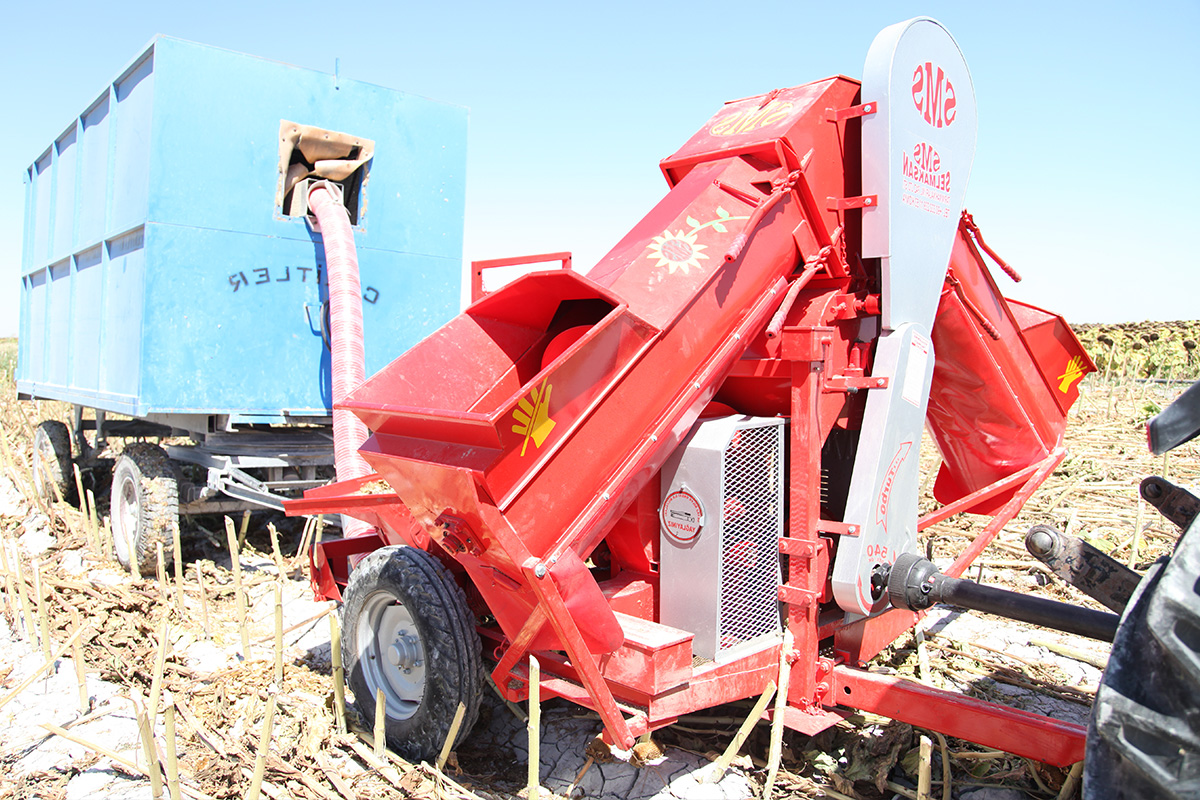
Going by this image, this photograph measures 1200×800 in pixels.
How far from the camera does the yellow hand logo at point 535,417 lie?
260 cm

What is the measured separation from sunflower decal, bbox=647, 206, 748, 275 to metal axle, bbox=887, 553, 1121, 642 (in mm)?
1537

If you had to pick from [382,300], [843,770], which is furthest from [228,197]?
[843,770]

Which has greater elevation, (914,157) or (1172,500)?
(914,157)

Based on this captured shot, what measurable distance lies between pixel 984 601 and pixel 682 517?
1.12 m

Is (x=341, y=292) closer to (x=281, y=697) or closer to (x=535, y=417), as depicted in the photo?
(x=281, y=697)

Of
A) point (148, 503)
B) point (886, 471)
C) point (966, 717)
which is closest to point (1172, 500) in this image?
point (966, 717)

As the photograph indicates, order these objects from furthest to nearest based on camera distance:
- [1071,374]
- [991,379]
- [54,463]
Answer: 1. [54,463]
2. [1071,374]
3. [991,379]

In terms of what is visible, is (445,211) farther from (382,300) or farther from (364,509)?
(364,509)

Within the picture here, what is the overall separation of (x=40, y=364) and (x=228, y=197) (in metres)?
4.44

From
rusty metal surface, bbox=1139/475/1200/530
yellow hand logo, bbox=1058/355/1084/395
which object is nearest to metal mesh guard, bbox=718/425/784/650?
rusty metal surface, bbox=1139/475/1200/530

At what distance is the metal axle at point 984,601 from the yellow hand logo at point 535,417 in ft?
5.54

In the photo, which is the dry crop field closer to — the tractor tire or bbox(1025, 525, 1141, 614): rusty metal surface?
bbox(1025, 525, 1141, 614): rusty metal surface

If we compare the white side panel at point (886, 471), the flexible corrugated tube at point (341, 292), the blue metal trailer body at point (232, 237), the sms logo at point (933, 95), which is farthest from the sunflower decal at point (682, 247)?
the blue metal trailer body at point (232, 237)

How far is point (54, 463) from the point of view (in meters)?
8.32
